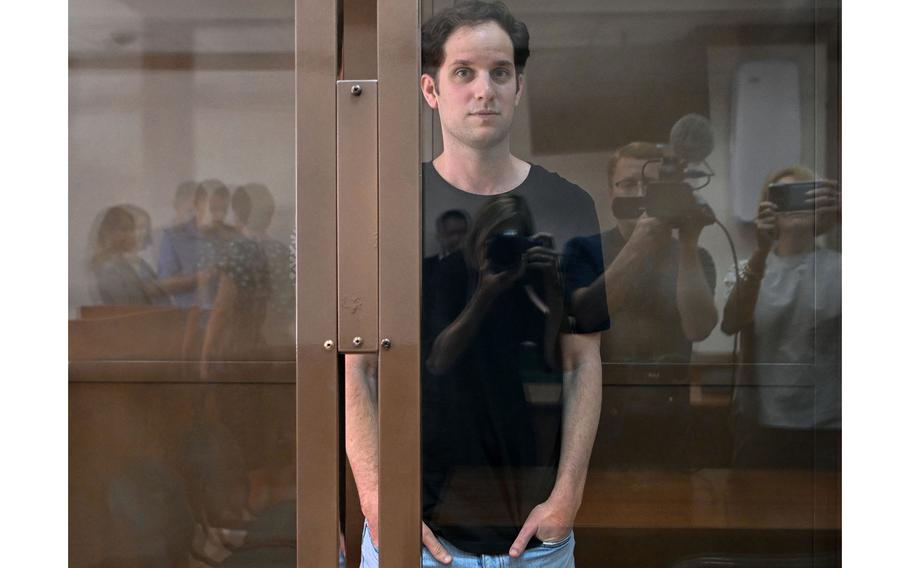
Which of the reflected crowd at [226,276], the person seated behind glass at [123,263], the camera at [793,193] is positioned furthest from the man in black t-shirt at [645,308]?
the person seated behind glass at [123,263]

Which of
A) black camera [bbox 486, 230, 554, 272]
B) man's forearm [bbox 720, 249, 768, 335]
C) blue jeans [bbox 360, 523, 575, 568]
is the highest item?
black camera [bbox 486, 230, 554, 272]

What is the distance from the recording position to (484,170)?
1636 millimetres

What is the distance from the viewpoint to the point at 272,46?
1673mm

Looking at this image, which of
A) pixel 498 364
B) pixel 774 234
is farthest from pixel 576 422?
pixel 774 234

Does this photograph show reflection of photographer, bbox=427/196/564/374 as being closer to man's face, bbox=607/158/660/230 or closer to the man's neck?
the man's neck

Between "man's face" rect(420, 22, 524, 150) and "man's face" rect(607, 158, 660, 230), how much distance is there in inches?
8.4

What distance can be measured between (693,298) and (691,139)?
29cm

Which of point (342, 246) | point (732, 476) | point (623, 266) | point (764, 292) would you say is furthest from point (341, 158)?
point (732, 476)

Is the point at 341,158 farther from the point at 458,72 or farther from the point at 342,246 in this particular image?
the point at 458,72

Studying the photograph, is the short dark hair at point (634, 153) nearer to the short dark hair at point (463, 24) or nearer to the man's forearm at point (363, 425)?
the short dark hair at point (463, 24)

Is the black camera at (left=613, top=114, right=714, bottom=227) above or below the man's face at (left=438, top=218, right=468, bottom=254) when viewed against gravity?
above

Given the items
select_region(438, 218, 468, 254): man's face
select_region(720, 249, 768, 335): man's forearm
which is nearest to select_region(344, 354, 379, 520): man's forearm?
select_region(438, 218, 468, 254): man's face

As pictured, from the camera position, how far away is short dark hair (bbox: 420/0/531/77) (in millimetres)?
1626

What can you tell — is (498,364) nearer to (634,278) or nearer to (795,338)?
(634,278)
